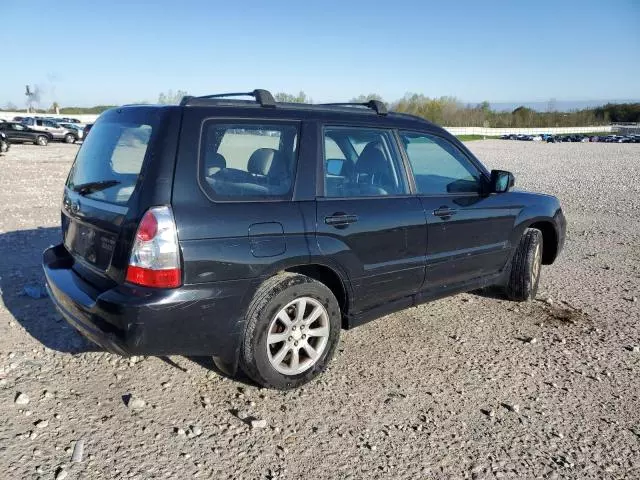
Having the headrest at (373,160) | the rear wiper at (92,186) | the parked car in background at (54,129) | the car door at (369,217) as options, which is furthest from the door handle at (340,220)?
the parked car in background at (54,129)

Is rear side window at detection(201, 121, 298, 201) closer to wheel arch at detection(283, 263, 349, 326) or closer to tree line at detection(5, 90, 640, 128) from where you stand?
wheel arch at detection(283, 263, 349, 326)

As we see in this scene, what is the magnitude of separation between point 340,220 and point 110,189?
4.62 ft

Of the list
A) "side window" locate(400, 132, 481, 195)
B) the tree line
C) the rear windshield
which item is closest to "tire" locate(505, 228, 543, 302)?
"side window" locate(400, 132, 481, 195)

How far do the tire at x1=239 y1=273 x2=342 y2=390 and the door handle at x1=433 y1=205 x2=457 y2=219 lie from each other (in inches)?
44.0

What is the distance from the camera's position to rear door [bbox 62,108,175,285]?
9.19 feet

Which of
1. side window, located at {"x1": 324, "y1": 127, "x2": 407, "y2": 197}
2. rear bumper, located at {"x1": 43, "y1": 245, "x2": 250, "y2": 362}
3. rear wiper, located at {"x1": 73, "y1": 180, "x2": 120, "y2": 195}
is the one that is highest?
side window, located at {"x1": 324, "y1": 127, "x2": 407, "y2": 197}

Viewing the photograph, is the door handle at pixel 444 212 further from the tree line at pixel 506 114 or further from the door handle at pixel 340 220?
the tree line at pixel 506 114

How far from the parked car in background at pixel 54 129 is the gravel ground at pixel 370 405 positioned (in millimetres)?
30876

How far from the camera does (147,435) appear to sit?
9.13 ft

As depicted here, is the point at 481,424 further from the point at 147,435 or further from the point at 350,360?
the point at 147,435

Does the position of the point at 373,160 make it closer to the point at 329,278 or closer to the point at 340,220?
the point at 340,220

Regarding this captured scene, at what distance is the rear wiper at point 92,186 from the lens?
310 centimetres

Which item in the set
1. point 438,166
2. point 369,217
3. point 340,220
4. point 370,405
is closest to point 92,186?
point 340,220

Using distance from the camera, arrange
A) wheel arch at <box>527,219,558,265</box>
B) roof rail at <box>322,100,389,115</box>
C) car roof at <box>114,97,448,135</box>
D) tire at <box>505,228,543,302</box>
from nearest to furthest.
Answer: car roof at <box>114,97,448,135</box> → roof rail at <box>322,100,389,115</box> → tire at <box>505,228,543,302</box> → wheel arch at <box>527,219,558,265</box>
